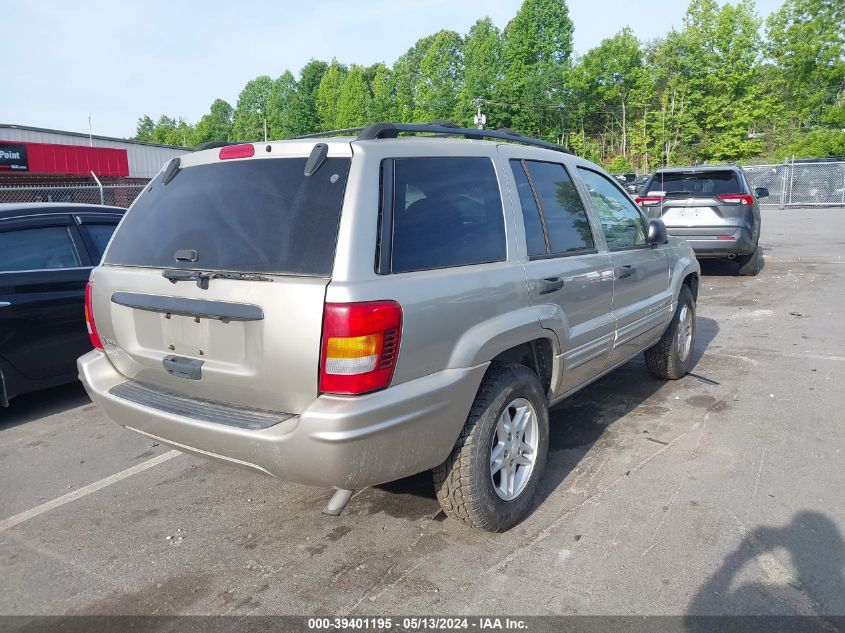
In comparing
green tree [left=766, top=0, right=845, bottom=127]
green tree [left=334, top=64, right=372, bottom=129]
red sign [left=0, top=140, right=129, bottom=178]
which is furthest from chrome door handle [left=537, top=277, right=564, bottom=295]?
green tree [left=334, top=64, right=372, bottom=129]

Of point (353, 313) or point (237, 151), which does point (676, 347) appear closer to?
point (353, 313)

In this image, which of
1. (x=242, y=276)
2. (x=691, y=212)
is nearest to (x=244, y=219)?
(x=242, y=276)

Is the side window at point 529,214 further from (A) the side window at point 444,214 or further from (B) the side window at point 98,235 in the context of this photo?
(B) the side window at point 98,235

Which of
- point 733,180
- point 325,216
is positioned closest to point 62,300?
point 325,216

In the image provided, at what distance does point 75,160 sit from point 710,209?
31402 millimetres

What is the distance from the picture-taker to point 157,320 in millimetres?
2945

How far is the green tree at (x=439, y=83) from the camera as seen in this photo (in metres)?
65.4

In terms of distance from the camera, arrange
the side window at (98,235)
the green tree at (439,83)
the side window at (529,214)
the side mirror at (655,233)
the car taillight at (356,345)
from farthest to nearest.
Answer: the green tree at (439,83) → the side window at (98,235) → the side mirror at (655,233) → the side window at (529,214) → the car taillight at (356,345)

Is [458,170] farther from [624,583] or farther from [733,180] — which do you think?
[733,180]

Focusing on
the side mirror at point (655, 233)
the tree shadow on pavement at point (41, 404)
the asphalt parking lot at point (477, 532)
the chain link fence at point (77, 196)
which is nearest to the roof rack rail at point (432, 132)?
the side mirror at point (655, 233)

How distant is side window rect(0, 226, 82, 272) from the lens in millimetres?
5020

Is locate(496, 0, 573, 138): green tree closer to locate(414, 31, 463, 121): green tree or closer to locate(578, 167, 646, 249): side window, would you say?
locate(414, 31, 463, 121): green tree

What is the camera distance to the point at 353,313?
7.87ft

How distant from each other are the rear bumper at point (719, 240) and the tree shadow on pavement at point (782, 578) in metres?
7.93
